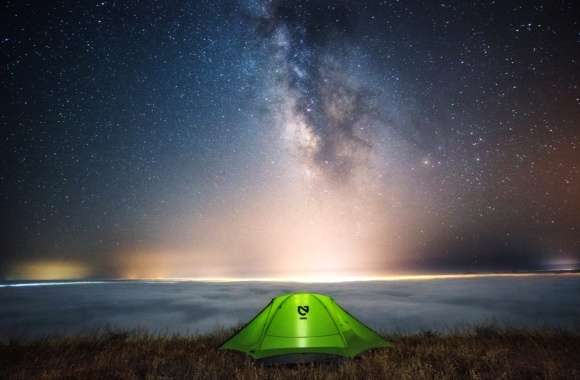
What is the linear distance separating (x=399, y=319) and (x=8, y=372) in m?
A: 30.9

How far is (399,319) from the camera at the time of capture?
32594 mm

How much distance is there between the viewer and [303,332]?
29.4 feet

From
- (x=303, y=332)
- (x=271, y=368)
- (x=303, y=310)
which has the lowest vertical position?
(x=271, y=368)

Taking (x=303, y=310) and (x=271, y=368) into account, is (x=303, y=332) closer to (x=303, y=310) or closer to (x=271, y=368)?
(x=303, y=310)

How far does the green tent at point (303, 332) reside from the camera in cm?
884

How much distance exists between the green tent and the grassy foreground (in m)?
0.38

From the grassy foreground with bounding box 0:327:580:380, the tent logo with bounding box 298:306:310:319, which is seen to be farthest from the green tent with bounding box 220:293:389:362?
the grassy foreground with bounding box 0:327:580:380

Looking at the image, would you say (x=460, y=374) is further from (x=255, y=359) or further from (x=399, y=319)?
(x=399, y=319)

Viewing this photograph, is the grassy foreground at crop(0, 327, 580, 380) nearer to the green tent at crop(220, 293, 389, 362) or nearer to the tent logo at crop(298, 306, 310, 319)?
the green tent at crop(220, 293, 389, 362)

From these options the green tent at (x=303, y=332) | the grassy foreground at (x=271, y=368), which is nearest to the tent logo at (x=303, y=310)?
the green tent at (x=303, y=332)

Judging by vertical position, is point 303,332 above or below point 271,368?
above

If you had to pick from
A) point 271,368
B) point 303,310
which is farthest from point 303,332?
point 271,368

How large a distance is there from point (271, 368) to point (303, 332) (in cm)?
122

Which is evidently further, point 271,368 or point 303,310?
point 303,310
